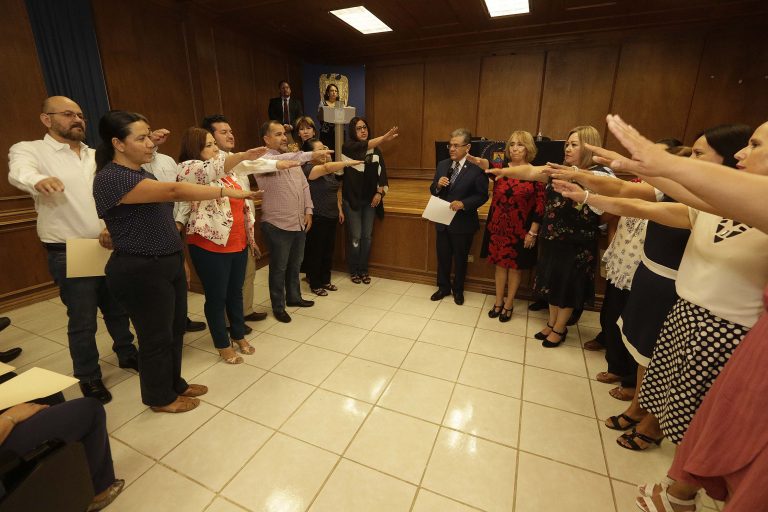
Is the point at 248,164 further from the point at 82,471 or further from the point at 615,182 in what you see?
the point at 615,182

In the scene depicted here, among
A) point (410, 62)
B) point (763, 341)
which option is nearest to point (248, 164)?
point (763, 341)

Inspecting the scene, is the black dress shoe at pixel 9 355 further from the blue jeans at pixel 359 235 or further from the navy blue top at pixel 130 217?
the blue jeans at pixel 359 235

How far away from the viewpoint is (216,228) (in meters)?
2.08

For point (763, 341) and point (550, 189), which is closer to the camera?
point (763, 341)

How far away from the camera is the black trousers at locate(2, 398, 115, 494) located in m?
1.08

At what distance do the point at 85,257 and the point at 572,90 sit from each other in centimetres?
673

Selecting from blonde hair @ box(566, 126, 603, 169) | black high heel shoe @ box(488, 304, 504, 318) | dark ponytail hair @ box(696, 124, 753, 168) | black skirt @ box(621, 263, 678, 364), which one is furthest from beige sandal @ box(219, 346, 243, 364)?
dark ponytail hair @ box(696, 124, 753, 168)

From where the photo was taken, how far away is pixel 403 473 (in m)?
1.65

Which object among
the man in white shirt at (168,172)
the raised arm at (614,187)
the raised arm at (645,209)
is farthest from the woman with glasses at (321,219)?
the raised arm at (645,209)

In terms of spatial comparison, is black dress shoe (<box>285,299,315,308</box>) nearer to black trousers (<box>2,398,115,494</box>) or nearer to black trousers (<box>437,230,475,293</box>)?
black trousers (<box>437,230,475,293</box>)

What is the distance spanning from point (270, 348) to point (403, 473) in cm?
145

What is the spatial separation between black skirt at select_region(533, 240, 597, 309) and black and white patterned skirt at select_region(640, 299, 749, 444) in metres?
1.08

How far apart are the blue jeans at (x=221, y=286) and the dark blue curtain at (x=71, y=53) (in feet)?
9.05

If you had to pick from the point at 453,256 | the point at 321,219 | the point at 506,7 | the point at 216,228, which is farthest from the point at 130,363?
the point at 506,7
